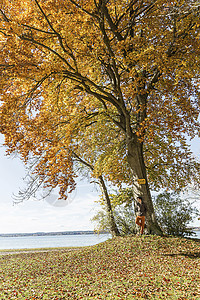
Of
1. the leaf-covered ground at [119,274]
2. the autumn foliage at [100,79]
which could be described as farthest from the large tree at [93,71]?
the leaf-covered ground at [119,274]

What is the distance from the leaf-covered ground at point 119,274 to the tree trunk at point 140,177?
85 cm

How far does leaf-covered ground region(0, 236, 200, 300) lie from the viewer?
582 centimetres

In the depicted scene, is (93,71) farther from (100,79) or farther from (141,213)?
(141,213)

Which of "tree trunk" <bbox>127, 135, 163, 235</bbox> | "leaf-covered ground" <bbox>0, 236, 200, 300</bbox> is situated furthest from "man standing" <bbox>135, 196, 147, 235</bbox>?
"leaf-covered ground" <bbox>0, 236, 200, 300</bbox>

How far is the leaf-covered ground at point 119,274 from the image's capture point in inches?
229

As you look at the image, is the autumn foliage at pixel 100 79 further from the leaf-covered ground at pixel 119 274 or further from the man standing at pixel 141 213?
the leaf-covered ground at pixel 119 274

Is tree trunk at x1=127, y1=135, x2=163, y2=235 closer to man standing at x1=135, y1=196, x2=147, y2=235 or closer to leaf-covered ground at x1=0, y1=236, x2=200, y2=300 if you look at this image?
man standing at x1=135, y1=196, x2=147, y2=235

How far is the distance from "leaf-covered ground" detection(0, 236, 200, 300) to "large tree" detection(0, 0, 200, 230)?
195 centimetres

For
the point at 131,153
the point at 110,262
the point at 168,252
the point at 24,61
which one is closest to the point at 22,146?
the point at 24,61

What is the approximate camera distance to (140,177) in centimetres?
1162

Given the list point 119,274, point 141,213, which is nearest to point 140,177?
point 141,213

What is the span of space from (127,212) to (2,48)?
10078 mm

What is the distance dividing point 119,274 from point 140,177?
5.15 metres

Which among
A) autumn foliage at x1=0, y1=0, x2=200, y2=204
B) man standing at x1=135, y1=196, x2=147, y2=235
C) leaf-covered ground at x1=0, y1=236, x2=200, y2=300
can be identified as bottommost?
leaf-covered ground at x1=0, y1=236, x2=200, y2=300
